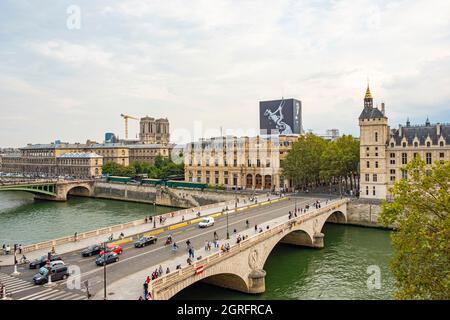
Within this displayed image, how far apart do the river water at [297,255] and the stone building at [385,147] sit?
1166 cm

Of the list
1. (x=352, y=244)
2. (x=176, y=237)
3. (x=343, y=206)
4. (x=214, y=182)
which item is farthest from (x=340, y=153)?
(x=176, y=237)

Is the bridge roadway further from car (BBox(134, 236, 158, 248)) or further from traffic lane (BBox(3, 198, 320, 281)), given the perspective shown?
car (BBox(134, 236, 158, 248))

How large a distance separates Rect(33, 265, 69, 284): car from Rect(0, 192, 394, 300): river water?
1051cm

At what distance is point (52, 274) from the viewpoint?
2733cm

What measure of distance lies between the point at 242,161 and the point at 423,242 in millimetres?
77724

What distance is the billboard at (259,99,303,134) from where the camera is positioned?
125 meters

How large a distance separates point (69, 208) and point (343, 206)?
2431 inches

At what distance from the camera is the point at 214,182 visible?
10288 centimetres

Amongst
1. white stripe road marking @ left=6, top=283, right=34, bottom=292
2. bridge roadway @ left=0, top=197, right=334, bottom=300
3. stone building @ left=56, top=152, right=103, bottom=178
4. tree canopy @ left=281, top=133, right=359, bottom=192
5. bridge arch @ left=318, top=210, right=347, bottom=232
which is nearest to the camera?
white stripe road marking @ left=6, top=283, right=34, bottom=292

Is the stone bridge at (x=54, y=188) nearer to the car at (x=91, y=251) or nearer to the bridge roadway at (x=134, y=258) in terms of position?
the bridge roadway at (x=134, y=258)

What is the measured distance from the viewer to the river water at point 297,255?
36031 mm

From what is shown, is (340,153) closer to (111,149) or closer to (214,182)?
(214,182)

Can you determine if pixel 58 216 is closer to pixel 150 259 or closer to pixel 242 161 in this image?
pixel 242 161

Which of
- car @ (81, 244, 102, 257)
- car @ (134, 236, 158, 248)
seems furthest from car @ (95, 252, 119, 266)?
car @ (134, 236, 158, 248)
